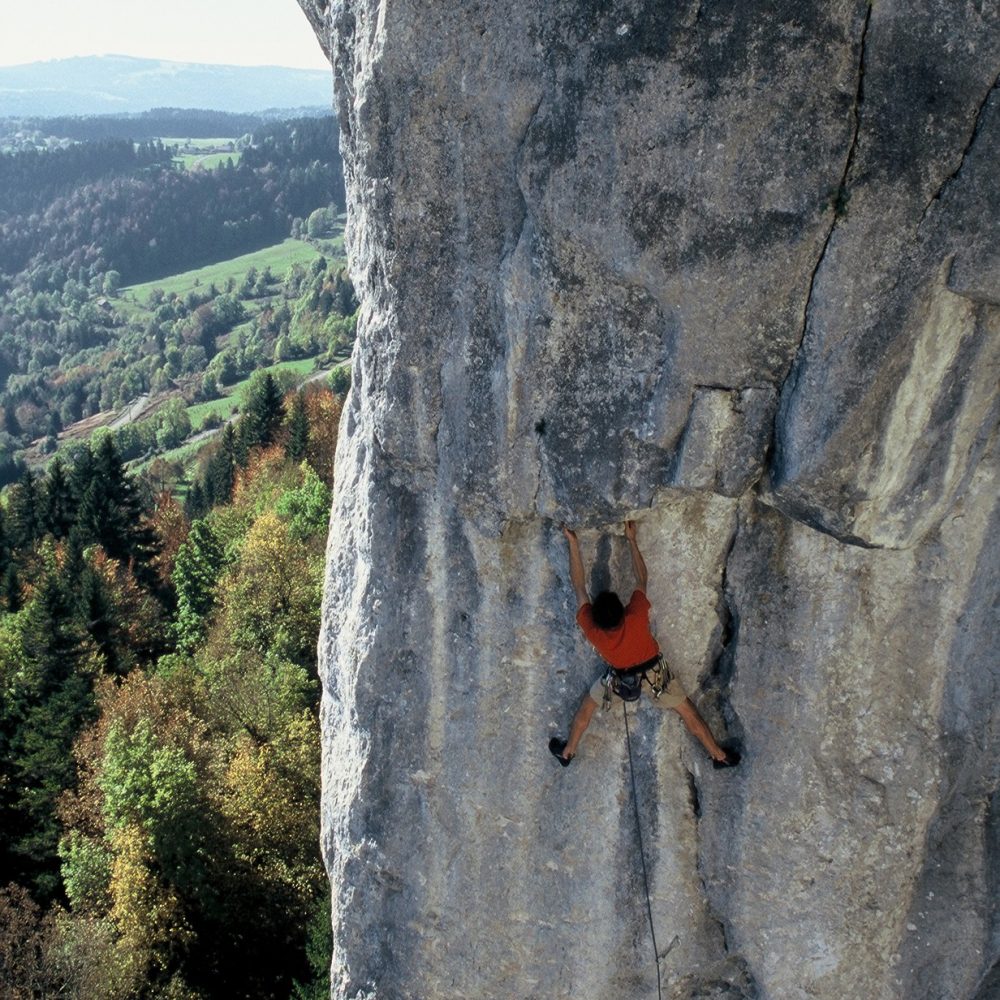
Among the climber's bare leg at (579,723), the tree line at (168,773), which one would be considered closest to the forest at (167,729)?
the tree line at (168,773)

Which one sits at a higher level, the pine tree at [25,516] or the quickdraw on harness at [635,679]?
the quickdraw on harness at [635,679]

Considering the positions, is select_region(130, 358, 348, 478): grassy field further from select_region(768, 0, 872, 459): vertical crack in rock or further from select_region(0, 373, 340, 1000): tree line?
select_region(768, 0, 872, 459): vertical crack in rock

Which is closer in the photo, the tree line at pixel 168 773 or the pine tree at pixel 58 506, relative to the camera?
the tree line at pixel 168 773

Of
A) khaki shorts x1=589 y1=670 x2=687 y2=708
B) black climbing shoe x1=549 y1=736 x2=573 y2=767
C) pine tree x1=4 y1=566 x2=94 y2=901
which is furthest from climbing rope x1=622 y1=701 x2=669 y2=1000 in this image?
pine tree x1=4 y1=566 x2=94 y2=901

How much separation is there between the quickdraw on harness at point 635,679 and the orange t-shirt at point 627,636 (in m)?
0.06

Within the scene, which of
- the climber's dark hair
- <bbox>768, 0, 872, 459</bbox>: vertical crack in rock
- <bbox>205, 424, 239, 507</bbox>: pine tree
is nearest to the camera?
<bbox>768, 0, 872, 459</bbox>: vertical crack in rock

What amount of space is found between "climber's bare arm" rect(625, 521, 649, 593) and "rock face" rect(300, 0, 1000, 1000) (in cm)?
13

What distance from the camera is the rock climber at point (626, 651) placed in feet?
27.2

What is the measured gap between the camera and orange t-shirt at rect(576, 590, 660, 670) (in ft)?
27.1

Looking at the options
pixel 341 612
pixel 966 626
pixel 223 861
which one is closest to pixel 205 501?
pixel 223 861

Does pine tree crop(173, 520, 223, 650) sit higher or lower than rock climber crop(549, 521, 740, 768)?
lower

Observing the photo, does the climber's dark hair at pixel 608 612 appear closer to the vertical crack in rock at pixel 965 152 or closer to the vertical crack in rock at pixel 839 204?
the vertical crack in rock at pixel 839 204

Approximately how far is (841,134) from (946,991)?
6675 millimetres

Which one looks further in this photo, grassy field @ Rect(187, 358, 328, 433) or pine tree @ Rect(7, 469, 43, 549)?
grassy field @ Rect(187, 358, 328, 433)
